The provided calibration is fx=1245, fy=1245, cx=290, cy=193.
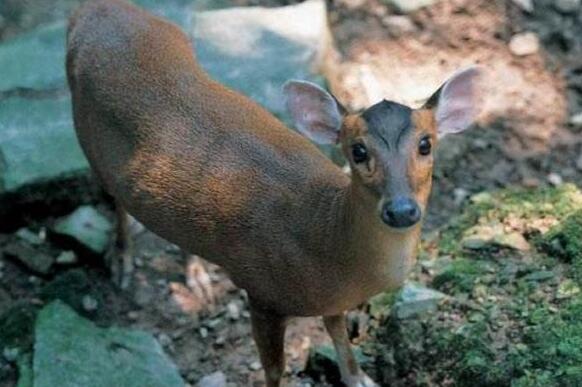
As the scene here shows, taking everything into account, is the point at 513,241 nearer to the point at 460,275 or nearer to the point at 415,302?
the point at 460,275

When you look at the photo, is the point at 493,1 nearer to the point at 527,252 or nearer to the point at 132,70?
the point at 527,252

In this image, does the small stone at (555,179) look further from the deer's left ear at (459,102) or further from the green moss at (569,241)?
the deer's left ear at (459,102)

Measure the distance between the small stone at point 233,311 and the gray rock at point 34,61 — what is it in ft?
4.28

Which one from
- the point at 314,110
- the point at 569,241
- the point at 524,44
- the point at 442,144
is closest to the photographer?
the point at 314,110

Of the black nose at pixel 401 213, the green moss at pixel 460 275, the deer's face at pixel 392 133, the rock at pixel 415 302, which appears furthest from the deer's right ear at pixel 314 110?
the green moss at pixel 460 275

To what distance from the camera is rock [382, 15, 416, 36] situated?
6.45 m

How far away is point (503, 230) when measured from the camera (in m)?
5.07

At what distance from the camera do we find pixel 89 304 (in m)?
5.26

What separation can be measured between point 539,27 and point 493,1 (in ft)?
0.94

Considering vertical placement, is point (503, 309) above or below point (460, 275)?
above

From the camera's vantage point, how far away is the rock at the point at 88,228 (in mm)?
5465

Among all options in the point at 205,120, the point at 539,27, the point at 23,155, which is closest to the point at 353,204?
the point at 205,120

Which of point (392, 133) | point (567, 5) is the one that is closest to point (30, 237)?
point (392, 133)

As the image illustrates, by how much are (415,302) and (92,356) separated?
127cm
